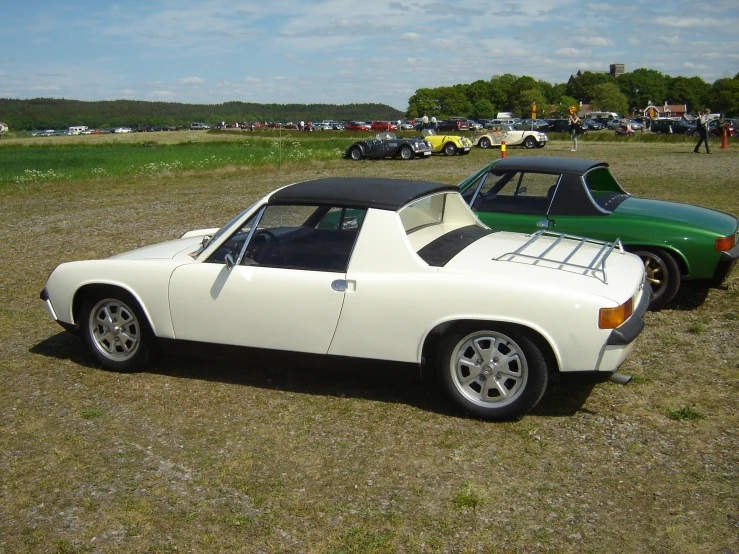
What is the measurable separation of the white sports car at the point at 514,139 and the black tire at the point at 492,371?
1256 inches

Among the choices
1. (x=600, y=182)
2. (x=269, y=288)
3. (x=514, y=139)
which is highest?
(x=514, y=139)

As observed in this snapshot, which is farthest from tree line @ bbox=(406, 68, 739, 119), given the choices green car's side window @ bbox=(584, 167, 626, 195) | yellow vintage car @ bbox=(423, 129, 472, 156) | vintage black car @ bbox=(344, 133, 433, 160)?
green car's side window @ bbox=(584, 167, 626, 195)

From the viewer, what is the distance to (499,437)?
4.24 metres

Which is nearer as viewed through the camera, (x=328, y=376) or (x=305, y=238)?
(x=305, y=238)

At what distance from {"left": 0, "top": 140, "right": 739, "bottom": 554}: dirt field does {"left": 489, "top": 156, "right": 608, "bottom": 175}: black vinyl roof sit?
70.4 inches

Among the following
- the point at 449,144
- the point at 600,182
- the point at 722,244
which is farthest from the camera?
the point at 449,144

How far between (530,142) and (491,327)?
32.1m

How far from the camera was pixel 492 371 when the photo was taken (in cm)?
433

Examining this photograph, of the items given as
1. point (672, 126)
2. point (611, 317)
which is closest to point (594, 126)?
point (672, 126)

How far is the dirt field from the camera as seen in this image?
3.31 metres

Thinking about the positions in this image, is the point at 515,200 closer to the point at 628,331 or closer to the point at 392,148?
the point at 628,331

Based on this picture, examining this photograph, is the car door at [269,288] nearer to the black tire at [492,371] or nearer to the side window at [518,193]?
the black tire at [492,371]

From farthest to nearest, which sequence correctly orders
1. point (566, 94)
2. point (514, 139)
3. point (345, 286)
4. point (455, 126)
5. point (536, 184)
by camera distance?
1. point (566, 94)
2. point (455, 126)
3. point (514, 139)
4. point (536, 184)
5. point (345, 286)

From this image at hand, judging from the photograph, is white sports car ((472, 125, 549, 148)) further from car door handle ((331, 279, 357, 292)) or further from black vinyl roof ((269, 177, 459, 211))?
car door handle ((331, 279, 357, 292))
